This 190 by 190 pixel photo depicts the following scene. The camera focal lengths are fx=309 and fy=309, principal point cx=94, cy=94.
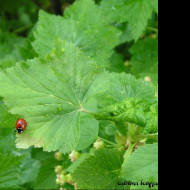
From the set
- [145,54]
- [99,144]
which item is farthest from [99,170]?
[145,54]

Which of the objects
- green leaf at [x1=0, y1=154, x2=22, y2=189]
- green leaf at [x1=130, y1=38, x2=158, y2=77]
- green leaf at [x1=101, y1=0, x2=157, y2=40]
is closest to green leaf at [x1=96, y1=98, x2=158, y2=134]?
green leaf at [x1=0, y1=154, x2=22, y2=189]

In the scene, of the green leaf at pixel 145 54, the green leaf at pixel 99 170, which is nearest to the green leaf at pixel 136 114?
the green leaf at pixel 99 170

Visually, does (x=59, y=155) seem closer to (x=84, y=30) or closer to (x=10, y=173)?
(x=10, y=173)

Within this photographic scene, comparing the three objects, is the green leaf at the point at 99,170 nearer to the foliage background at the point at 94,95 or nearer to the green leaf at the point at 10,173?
the foliage background at the point at 94,95
